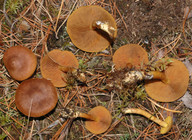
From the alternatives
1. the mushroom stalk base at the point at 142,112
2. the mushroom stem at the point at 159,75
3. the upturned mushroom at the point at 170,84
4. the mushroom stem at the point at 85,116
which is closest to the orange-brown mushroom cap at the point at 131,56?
the upturned mushroom at the point at 170,84

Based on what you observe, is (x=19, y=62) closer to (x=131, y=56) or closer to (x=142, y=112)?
(x=131, y=56)

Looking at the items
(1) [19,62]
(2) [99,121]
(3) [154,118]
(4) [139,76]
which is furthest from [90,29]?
(3) [154,118]

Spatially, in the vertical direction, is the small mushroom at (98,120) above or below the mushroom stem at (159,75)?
below

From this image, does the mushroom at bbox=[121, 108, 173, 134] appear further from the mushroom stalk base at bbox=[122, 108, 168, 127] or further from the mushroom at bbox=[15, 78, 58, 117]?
the mushroom at bbox=[15, 78, 58, 117]

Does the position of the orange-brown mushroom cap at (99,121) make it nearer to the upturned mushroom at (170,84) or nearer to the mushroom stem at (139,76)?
the mushroom stem at (139,76)

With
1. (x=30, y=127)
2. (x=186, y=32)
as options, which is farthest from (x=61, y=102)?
(x=186, y=32)

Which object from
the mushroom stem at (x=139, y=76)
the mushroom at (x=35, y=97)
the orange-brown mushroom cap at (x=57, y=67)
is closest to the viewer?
the mushroom stem at (x=139, y=76)
